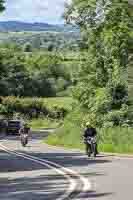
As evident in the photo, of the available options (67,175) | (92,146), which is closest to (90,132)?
(92,146)

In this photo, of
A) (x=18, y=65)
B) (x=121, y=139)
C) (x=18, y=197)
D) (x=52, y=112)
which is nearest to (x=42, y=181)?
(x=18, y=197)

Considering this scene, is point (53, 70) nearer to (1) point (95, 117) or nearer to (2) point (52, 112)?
(2) point (52, 112)

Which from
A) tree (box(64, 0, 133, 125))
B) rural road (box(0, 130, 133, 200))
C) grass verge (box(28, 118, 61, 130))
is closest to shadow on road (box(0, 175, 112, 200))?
rural road (box(0, 130, 133, 200))

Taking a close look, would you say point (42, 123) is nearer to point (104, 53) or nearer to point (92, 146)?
point (104, 53)

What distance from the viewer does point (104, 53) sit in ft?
163

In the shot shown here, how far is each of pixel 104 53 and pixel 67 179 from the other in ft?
95.0

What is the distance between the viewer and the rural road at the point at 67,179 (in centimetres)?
1731

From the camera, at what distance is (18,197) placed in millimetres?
17172

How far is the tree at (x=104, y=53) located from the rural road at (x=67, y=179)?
15134 millimetres

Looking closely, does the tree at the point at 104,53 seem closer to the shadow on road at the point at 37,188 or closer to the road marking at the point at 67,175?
the road marking at the point at 67,175

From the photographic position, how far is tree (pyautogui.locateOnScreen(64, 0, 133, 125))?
46906mm

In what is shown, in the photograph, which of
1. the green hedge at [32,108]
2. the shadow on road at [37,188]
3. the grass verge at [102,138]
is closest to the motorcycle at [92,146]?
the grass verge at [102,138]

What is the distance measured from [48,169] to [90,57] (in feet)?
83.6

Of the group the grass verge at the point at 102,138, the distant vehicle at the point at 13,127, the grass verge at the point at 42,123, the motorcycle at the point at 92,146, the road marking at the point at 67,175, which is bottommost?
the grass verge at the point at 42,123
